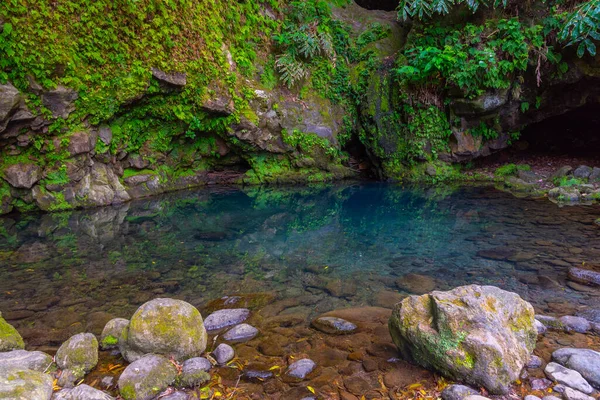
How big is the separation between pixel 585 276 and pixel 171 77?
30.9 ft

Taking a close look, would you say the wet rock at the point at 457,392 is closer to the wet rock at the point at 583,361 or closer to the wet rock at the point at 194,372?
the wet rock at the point at 583,361

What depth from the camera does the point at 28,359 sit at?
8.59ft

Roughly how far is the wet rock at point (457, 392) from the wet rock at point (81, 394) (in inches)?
84.6

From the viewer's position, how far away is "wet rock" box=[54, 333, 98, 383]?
8.82 feet

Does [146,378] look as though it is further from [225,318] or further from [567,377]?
[567,377]

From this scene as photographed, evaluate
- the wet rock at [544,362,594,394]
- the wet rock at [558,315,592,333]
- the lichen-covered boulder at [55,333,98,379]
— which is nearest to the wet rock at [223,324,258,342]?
the lichen-covered boulder at [55,333,98,379]

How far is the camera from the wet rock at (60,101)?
26.3 feet

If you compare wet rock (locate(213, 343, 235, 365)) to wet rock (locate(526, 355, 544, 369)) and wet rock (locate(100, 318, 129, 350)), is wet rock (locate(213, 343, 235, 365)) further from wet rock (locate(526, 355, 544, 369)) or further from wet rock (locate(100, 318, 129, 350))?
wet rock (locate(526, 355, 544, 369))

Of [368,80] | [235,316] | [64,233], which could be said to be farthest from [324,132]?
[235,316]

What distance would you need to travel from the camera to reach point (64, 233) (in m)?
6.83

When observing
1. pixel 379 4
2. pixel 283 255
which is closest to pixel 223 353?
pixel 283 255

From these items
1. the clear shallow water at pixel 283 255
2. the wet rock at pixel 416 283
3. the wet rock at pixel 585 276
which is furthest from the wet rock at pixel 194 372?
the wet rock at pixel 585 276

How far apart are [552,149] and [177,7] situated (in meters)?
13.1

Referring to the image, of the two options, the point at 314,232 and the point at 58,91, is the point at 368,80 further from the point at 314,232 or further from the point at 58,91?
the point at 58,91
